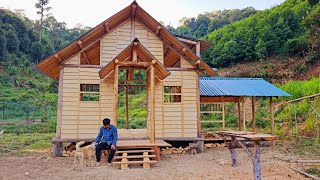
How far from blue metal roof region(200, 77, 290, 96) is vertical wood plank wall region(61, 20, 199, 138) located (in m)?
1.53

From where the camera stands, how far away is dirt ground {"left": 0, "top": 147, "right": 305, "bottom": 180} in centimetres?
750

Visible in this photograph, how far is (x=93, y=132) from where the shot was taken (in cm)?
1103

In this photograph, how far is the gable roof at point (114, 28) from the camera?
1089 cm

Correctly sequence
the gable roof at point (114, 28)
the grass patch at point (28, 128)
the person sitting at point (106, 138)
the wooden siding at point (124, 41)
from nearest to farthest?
the person sitting at point (106, 138)
the gable roof at point (114, 28)
the wooden siding at point (124, 41)
the grass patch at point (28, 128)

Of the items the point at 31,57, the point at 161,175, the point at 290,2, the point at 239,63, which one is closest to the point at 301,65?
the point at 239,63

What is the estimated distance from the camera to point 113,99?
10648 millimetres

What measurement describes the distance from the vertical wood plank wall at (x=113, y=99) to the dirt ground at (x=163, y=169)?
4.42ft

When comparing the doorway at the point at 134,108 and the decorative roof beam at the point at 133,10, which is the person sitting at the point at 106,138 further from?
the doorway at the point at 134,108

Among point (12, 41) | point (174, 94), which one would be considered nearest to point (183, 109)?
point (174, 94)

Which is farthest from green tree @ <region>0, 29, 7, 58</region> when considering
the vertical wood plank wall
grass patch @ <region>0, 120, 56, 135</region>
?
the vertical wood plank wall

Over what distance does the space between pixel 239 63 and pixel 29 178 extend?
34.4 metres

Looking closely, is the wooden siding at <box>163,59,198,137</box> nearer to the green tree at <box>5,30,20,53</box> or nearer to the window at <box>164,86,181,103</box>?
the window at <box>164,86,181,103</box>

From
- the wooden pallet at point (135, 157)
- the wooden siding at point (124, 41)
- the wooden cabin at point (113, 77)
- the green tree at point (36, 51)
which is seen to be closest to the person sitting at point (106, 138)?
the wooden pallet at point (135, 157)

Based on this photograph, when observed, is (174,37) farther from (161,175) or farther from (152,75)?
(161,175)
